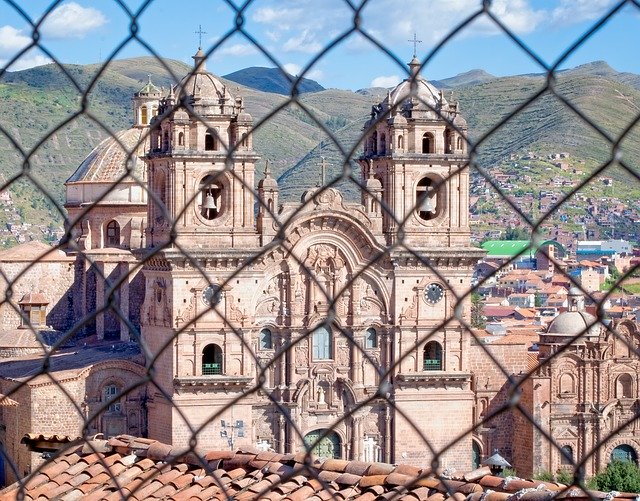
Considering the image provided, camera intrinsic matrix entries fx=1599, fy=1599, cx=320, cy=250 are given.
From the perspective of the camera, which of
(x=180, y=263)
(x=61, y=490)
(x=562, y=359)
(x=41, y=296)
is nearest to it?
(x=61, y=490)

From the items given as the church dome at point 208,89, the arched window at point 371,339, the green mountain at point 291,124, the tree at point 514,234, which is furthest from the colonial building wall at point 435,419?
the green mountain at point 291,124

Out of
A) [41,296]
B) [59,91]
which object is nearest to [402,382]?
[41,296]

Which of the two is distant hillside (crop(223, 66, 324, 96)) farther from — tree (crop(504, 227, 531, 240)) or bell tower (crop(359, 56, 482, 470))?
bell tower (crop(359, 56, 482, 470))

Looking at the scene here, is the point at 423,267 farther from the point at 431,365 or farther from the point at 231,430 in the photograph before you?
the point at 231,430

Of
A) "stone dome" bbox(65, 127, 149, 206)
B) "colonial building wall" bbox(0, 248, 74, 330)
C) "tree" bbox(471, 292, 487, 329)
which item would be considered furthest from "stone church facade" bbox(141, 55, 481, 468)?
"tree" bbox(471, 292, 487, 329)

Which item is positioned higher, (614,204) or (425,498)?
(614,204)

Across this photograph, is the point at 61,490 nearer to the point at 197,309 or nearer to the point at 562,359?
the point at 197,309

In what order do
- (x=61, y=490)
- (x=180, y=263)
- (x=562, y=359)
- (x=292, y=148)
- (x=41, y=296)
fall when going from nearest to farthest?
Result: (x=61, y=490), (x=180, y=263), (x=562, y=359), (x=41, y=296), (x=292, y=148)
